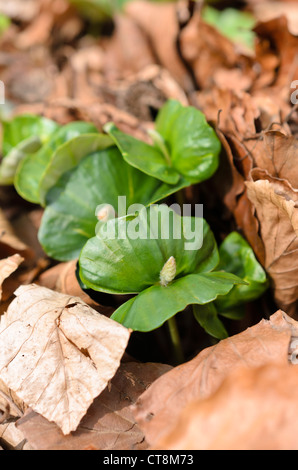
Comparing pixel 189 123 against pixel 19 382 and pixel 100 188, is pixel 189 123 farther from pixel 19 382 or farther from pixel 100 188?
pixel 19 382

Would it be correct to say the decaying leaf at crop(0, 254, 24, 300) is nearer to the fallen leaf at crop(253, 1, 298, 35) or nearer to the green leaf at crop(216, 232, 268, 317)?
the green leaf at crop(216, 232, 268, 317)

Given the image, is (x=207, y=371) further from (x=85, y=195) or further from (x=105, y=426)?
(x=85, y=195)

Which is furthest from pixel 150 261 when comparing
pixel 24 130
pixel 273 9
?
pixel 273 9

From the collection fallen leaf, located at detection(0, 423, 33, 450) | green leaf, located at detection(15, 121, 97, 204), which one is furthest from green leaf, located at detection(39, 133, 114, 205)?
fallen leaf, located at detection(0, 423, 33, 450)

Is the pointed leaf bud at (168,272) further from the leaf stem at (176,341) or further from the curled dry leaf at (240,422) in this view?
the curled dry leaf at (240,422)

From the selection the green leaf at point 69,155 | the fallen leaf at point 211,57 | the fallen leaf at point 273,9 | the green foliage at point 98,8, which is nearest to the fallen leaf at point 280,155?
the green leaf at point 69,155

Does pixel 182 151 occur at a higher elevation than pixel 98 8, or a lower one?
lower
